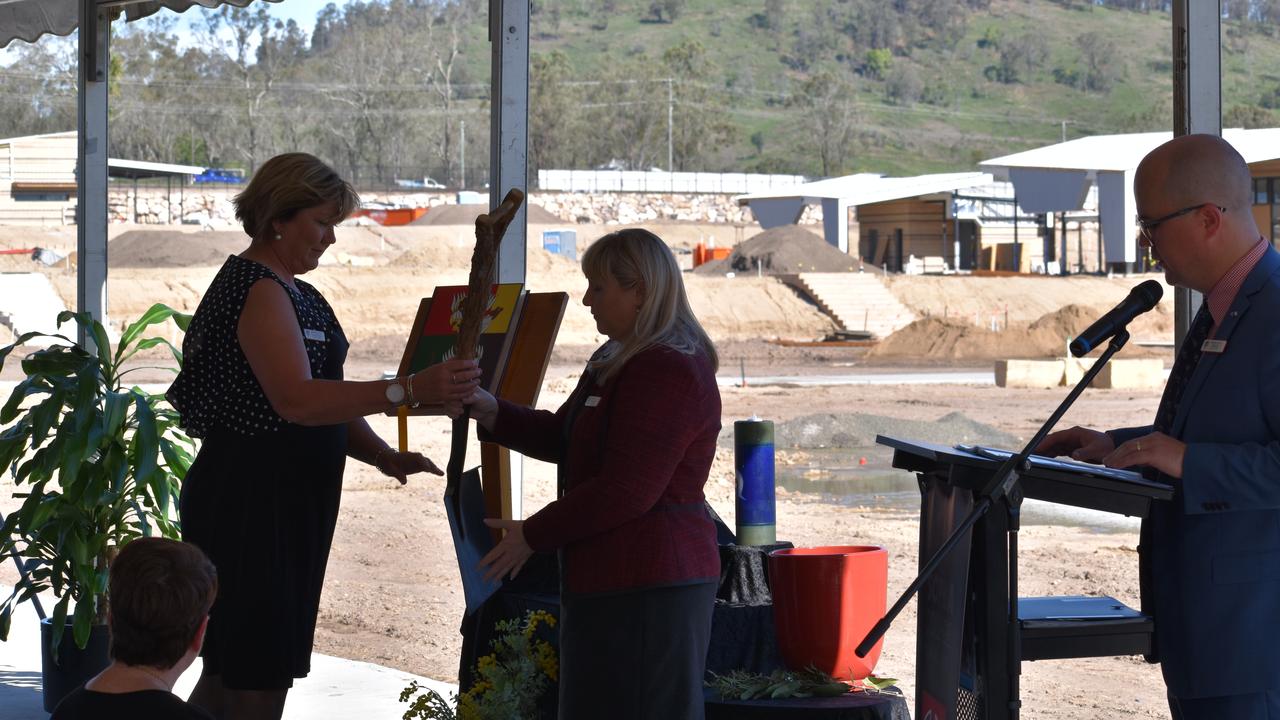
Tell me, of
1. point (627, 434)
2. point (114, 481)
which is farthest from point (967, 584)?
point (114, 481)

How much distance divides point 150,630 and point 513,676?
1.12 meters

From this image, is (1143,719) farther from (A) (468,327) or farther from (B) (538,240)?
(B) (538,240)

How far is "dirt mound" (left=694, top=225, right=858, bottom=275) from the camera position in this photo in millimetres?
37500

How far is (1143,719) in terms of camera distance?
5352mm

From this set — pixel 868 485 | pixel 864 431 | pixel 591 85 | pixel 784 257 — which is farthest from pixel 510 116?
pixel 591 85

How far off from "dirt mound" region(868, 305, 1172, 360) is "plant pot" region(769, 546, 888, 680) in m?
24.2

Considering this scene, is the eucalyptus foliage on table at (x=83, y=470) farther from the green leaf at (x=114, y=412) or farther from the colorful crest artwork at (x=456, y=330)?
the colorful crest artwork at (x=456, y=330)

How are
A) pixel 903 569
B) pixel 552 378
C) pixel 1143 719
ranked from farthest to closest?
pixel 552 378, pixel 903 569, pixel 1143 719

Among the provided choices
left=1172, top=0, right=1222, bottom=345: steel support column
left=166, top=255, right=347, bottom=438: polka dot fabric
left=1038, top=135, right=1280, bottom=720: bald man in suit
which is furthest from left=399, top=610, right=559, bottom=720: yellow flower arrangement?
left=1172, top=0, right=1222, bottom=345: steel support column

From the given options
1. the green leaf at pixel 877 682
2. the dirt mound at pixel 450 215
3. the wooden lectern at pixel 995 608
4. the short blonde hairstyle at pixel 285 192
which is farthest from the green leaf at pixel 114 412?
the dirt mound at pixel 450 215

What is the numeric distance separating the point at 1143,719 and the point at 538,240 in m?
38.4

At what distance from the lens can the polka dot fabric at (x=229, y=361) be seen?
2646 mm

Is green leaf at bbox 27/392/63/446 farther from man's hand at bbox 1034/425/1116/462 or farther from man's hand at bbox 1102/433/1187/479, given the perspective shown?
man's hand at bbox 1102/433/1187/479

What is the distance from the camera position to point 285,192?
2.66m
